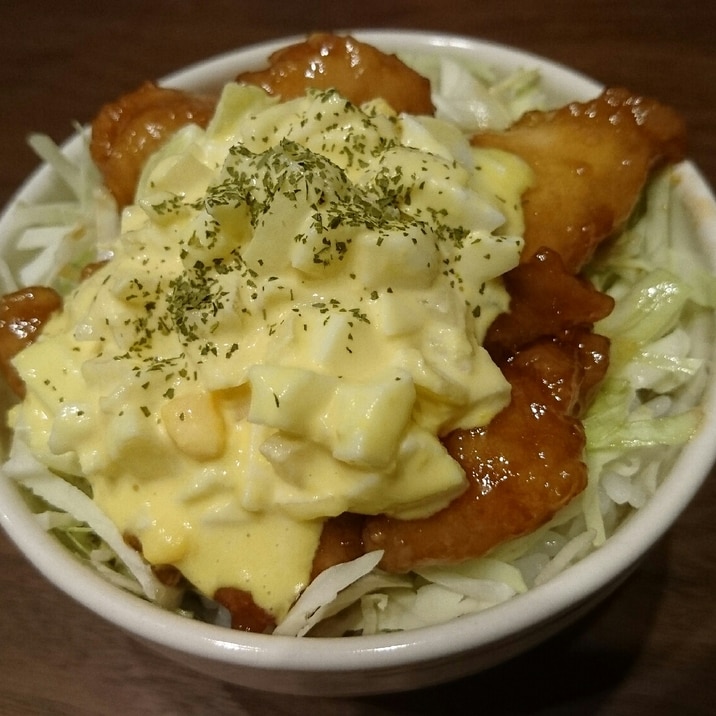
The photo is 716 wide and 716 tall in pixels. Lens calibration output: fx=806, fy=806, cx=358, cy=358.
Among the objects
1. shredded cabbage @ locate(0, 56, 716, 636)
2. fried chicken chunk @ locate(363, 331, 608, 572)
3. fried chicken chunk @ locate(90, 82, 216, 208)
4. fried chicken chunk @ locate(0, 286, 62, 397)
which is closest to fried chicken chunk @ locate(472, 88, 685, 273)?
shredded cabbage @ locate(0, 56, 716, 636)

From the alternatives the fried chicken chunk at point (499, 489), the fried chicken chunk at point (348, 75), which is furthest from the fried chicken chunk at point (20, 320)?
the fried chicken chunk at point (499, 489)

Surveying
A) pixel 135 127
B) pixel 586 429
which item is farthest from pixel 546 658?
pixel 135 127

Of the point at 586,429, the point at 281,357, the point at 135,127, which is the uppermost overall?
the point at 135,127

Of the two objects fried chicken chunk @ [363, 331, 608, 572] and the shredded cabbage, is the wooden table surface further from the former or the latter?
fried chicken chunk @ [363, 331, 608, 572]

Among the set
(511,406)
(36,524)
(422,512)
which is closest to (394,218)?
(511,406)

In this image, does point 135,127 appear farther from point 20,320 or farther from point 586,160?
point 586,160

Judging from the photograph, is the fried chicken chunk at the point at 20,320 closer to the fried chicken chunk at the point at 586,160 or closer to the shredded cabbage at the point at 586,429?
the shredded cabbage at the point at 586,429
